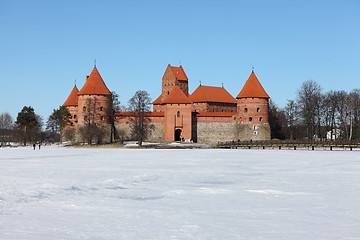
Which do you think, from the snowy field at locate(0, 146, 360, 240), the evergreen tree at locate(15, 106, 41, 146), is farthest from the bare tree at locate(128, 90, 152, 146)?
the snowy field at locate(0, 146, 360, 240)

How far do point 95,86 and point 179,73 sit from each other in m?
16.4

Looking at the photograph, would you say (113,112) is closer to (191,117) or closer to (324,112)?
(191,117)

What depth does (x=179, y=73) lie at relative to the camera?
70375 millimetres

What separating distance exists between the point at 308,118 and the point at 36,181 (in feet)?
145

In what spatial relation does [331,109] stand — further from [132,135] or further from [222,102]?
[132,135]

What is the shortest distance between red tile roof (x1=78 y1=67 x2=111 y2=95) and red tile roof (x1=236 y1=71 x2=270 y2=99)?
610 inches

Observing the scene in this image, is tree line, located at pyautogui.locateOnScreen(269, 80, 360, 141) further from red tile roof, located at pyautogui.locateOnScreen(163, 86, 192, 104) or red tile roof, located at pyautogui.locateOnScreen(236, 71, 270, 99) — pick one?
red tile roof, located at pyautogui.locateOnScreen(163, 86, 192, 104)

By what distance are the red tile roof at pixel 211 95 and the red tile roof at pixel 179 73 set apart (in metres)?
3.83

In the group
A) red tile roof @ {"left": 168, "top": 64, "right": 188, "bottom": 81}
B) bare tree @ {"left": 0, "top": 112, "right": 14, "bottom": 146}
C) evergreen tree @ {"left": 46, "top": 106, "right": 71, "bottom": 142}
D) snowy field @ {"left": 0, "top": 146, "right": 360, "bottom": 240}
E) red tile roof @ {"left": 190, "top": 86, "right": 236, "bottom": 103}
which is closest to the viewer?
snowy field @ {"left": 0, "top": 146, "right": 360, "bottom": 240}

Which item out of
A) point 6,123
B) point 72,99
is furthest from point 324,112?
point 6,123

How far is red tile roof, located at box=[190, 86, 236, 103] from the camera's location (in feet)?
215

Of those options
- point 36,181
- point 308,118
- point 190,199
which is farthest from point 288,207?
point 308,118

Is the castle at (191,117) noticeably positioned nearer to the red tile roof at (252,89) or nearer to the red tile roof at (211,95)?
the red tile roof at (252,89)

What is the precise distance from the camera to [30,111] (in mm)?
63719
